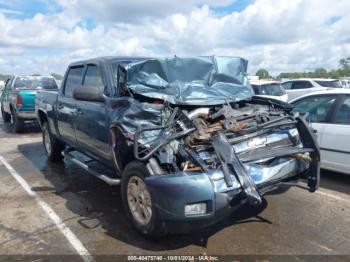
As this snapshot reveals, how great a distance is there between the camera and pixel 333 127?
5941 mm

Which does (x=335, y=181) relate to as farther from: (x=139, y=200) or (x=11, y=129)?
(x=11, y=129)

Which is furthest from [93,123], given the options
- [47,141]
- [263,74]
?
[263,74]

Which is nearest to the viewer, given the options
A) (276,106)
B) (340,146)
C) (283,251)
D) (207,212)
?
(207,212)

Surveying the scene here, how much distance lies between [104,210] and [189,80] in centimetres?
206

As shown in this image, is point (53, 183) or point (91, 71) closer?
point (91, 71)

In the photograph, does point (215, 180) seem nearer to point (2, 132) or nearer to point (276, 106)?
point (276, 106)

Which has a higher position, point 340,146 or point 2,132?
point 340,146

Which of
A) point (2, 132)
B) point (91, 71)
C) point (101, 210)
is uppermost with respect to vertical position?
point (91, 71)

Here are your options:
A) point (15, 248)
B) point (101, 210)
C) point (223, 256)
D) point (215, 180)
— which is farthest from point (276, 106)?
point (15, 248)

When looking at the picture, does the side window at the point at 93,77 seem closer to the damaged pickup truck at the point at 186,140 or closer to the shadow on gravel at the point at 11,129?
Answer: the damaged pickup truck at the point at 186,140

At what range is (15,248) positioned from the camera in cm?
407

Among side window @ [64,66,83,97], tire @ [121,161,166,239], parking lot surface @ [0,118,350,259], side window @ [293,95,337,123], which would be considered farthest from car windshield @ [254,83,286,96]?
tire @ [121,161,166,239]

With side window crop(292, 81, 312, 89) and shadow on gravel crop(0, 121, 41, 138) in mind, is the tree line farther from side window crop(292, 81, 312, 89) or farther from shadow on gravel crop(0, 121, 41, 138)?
shadow on gravel crop(0, 121, 41, 138)

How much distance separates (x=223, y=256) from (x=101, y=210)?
1.96 metres
